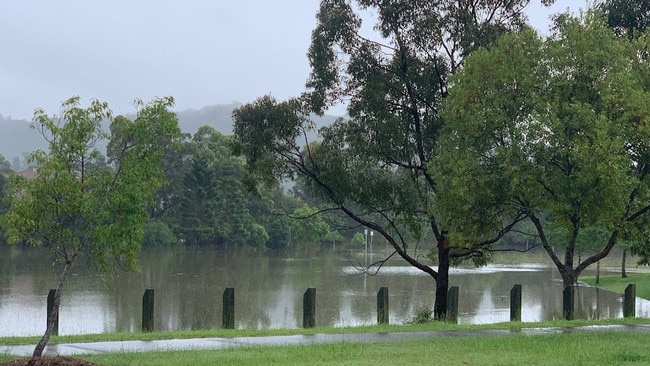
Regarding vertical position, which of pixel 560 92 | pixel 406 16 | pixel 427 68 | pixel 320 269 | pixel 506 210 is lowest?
pixel 320 269

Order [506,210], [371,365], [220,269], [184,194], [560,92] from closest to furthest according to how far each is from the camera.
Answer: [371,365] → [560,92] → [506,210] → [220,269] → [184,194]

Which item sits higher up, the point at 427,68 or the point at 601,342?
the point at 427,68

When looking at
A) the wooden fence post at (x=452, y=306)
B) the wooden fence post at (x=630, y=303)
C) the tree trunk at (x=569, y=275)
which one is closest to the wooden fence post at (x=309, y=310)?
the wooden fence post at (x=452, y=306)

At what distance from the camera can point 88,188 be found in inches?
468

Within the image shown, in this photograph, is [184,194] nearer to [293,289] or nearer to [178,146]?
[293,289]

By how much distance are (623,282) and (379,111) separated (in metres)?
29.7

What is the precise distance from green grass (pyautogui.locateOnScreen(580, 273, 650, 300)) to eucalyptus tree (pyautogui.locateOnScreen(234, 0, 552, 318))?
19.8 m

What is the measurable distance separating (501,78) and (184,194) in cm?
7164

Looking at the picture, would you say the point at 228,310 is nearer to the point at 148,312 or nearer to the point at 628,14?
the point at 148,312

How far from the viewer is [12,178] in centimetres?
1155

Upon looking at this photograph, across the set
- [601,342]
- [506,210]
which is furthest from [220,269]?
[601,342]

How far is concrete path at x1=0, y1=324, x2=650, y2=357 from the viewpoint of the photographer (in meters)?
13.3

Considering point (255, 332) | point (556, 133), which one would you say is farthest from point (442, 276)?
point (255, 332)

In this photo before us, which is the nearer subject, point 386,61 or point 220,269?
point 386,61
